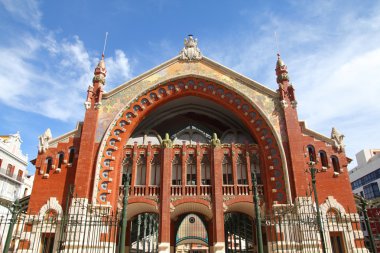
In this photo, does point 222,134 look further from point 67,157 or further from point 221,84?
point 67,157

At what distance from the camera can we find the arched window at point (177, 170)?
25.2 metres

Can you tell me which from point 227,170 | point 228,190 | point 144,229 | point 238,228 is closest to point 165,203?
point 228,190

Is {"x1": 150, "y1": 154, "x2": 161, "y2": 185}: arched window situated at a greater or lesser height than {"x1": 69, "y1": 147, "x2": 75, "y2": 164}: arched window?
lesser

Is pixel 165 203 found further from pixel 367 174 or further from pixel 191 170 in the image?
pixel 367 174

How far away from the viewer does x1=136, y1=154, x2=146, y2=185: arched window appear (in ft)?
82.4

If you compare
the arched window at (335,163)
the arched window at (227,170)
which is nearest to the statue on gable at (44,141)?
the arched window at (227,170)

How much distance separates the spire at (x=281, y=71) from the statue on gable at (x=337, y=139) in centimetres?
581

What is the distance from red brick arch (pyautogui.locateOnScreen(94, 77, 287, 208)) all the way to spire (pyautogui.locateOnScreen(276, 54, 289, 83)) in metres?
3.62

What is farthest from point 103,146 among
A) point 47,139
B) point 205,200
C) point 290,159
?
point 290,159

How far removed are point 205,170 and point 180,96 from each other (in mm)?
7073

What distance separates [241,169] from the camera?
83.4 feet

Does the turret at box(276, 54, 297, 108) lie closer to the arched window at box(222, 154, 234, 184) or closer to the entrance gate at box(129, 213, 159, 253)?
the arched window at box(222, 154, 234, 184)

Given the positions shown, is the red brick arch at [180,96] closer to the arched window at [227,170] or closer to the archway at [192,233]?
the arched window at [227,170]

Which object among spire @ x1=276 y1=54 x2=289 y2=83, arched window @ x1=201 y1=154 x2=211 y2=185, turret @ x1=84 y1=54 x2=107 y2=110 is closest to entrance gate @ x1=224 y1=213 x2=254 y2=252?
arched window @ x1=201 y1=154 x2=211 y2=185
